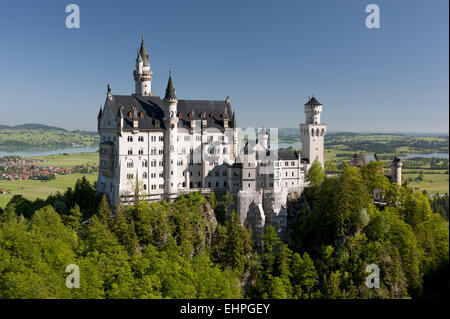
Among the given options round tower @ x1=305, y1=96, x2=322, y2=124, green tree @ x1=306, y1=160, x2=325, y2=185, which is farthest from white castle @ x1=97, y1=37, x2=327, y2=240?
round tower @ x1=305, y1=96, x2=322, y2=124

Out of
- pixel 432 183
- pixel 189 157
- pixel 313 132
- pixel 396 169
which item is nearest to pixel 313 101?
pixel 313 132

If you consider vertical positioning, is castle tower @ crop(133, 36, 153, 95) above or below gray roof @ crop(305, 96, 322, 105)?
above

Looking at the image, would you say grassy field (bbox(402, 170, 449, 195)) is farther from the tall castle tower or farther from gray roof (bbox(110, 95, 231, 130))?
gray roof (bbox(110, 95, 231, 130))

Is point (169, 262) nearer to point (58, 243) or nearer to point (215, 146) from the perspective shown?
point (58, 243)
